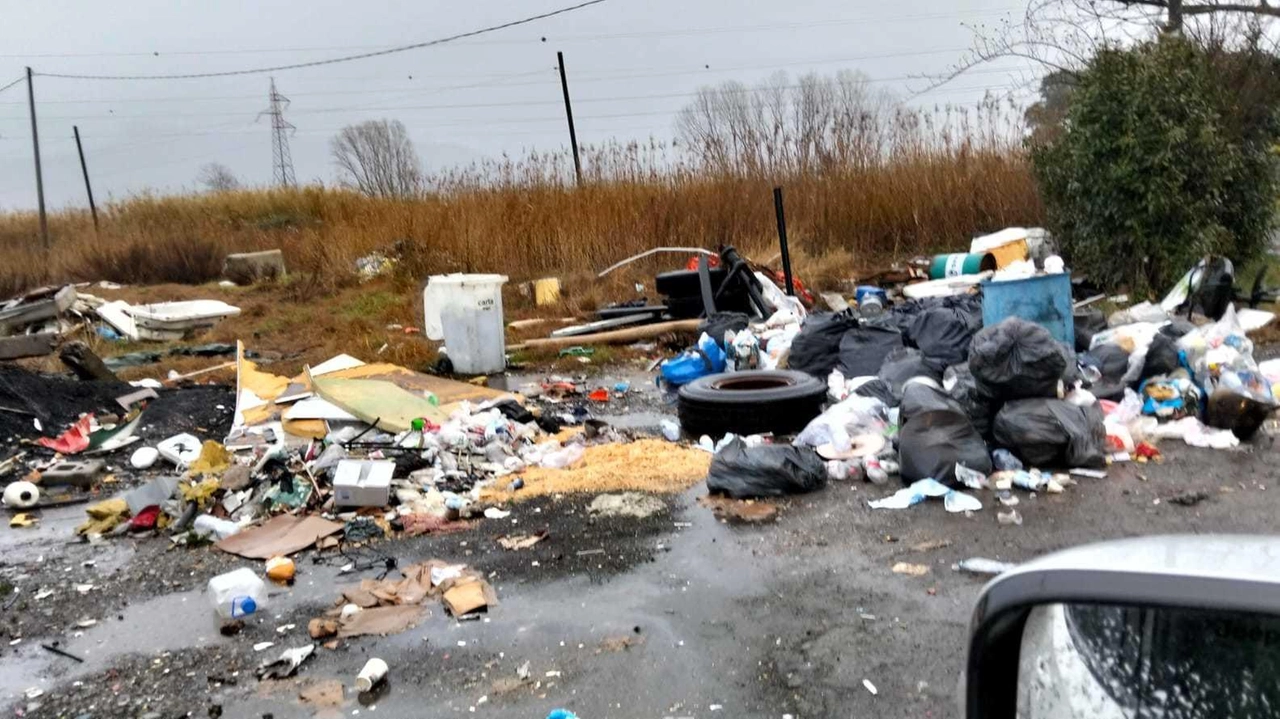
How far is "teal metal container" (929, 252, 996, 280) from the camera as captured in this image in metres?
12.2

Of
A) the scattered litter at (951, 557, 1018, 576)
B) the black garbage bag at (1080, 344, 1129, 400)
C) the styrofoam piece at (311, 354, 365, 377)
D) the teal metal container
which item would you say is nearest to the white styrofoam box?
the scattered litter at (951, 557, 1018, 576)

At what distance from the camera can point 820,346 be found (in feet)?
27.5

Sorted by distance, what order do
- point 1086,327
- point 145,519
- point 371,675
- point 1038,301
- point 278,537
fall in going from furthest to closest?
point 1086,327 < point 1038,301 < point 145,519 < point 278,537 < point 371,675

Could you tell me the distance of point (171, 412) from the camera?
8453 millimetres

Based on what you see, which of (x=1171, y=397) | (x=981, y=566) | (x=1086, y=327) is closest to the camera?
(x=981, y=566)

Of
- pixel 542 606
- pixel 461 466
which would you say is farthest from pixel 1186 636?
pixel 461 466

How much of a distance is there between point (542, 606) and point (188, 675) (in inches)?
56.2

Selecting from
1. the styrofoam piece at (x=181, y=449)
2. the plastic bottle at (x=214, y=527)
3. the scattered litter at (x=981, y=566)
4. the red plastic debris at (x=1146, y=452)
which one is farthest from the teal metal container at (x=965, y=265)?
the plastic bottle at (x=214, y=527)

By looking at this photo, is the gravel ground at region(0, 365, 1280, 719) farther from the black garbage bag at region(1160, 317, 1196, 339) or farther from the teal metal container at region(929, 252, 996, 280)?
the teal metal container at region(929, 252, 996, 280)

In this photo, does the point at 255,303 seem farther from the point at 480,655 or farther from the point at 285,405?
the point at 480,655

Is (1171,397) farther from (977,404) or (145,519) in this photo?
(145,519)

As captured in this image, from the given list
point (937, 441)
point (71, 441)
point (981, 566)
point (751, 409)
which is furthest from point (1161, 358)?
point (71, 441)

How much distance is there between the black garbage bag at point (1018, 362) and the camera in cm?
587

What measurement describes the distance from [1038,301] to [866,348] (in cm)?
133
